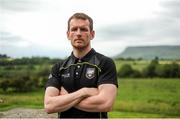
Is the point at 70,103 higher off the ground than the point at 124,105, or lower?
higher

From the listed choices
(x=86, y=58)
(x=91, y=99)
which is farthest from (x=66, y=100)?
(x=86, y=58)

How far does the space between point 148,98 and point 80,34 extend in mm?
49401

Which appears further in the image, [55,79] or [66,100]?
[55,79]

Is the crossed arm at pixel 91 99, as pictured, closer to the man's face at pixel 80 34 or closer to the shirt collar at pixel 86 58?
the shirt collar at pixel 86 58

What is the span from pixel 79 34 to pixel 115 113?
124ft

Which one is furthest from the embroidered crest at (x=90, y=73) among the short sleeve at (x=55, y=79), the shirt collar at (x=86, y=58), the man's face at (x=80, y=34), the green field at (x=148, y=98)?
the green field at (x=148, y=98)

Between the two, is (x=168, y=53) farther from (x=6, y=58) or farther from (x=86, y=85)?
(x=86, y=85)

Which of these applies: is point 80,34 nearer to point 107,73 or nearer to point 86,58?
point 86,58

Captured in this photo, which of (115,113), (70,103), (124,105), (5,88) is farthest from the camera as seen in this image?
(124,105)

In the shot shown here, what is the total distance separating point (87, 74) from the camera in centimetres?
407

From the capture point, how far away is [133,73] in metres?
59.9

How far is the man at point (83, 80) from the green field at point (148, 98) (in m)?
32.9

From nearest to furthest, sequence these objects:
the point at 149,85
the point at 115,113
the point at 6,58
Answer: the point at 6,58 < the point at 115,113 < the point at 149,85

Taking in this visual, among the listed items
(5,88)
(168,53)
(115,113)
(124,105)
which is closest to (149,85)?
(124,105)
